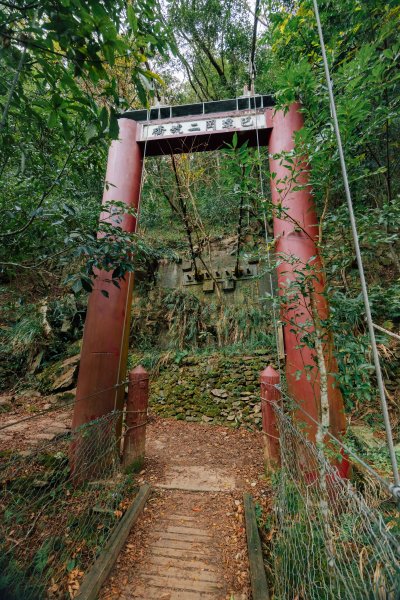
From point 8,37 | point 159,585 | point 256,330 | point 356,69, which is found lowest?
point 159,585

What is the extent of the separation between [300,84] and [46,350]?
5068 millimetres

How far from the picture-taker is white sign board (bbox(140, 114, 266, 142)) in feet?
8.95

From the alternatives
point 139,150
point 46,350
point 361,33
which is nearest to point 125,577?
point 139,150

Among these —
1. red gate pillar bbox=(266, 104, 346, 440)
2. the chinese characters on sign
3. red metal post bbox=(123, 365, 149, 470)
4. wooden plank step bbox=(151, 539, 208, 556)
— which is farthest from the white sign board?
wooden plank step bbox=(151, 539, 208, 556)

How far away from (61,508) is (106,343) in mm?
1186

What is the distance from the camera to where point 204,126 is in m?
2.83

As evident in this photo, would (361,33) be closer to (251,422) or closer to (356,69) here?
(356,69)

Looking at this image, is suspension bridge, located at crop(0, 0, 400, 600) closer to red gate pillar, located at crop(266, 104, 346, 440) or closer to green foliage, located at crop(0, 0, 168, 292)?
red gate pillar, located at crop(266, 104, 346, 440)

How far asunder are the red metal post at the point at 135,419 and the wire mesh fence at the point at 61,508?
102mm

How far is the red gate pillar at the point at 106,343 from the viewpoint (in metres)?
2.17

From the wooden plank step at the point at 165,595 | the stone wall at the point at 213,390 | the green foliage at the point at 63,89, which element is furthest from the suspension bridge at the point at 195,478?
the stone wall at the point at 213,390

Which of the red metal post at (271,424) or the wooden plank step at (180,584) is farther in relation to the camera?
the red metal post at (271,424)

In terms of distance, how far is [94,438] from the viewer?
195 centimetres

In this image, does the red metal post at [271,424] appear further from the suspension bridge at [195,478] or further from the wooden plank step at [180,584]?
the wooden plank step at [180,584]
